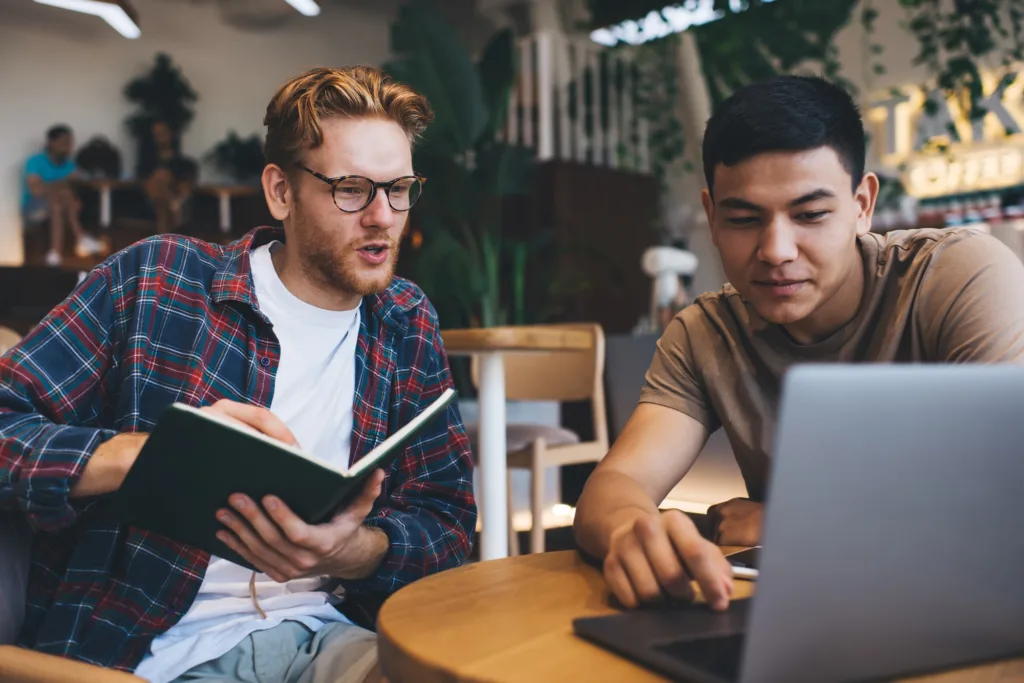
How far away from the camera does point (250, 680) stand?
115 cm

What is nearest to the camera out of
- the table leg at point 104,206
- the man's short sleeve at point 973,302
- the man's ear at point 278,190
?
the man's short sleeve at point 973,302

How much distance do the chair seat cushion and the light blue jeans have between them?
6.49ft

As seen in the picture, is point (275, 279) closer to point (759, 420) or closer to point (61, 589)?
point (61, 589)

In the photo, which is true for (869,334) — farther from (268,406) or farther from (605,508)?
(268,406)

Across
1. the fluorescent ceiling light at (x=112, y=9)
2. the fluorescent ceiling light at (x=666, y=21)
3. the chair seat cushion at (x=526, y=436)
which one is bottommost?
the chair seat cushion at (x=526, y=436)

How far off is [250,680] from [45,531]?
0.33 meters

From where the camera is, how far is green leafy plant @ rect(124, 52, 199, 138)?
8.17 meters

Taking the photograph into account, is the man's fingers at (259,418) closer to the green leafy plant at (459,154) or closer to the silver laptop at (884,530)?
the silver laptop at (884,530)

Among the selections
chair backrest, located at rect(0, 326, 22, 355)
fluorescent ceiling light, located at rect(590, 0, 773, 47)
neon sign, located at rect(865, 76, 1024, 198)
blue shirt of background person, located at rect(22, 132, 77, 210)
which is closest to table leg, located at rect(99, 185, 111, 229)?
blue shirt of background person, located at rect(22, 132, 77, 210)

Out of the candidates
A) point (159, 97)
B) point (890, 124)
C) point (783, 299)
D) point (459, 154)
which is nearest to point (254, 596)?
point (783, 299)

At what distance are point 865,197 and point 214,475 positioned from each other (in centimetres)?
93

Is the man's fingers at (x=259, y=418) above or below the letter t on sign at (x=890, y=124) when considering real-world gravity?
below

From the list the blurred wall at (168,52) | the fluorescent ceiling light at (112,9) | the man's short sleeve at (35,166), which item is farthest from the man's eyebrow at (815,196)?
the man's short sleeve at (35,166)

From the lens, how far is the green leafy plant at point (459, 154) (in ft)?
16.4
